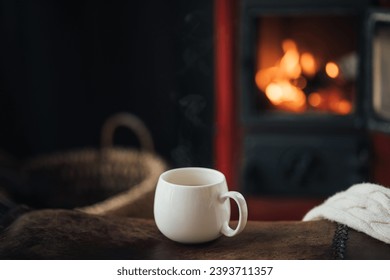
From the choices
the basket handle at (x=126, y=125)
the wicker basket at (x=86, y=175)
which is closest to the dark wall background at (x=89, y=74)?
the basket handle at (x=126, y=125)

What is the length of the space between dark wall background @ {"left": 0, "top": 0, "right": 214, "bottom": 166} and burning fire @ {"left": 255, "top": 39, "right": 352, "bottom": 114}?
0.26 metres

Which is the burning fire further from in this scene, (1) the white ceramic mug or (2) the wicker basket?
(1) the white ceramic mug

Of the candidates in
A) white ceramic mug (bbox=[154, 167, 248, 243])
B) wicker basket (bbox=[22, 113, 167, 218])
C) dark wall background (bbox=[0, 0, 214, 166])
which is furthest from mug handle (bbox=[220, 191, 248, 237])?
dark wall background (bbox=[0, 0, 214, 166])

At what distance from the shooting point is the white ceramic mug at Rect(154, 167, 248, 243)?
586mm

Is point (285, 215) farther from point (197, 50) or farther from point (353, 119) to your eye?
point (197, 50)

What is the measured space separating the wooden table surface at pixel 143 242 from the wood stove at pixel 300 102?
1.00m

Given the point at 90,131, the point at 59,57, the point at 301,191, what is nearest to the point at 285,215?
the point at 301,191

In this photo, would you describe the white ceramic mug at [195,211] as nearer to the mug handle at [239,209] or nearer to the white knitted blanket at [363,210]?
the mug handle at [239,209]

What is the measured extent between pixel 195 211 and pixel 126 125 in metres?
1.30

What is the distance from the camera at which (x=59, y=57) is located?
1961mm

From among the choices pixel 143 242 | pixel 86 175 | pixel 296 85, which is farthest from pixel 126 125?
pixel 143 242

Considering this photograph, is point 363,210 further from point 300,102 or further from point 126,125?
point 126,125
